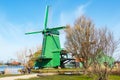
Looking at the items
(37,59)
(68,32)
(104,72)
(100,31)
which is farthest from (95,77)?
(37,59)

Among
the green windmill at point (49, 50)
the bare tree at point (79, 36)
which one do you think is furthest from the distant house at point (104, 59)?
the green windmill at point (49, 50)

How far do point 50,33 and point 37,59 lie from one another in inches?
286

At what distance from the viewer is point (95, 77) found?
1664cm

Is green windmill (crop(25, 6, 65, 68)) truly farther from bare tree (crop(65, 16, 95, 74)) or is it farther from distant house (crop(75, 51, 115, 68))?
distant house (crop(75, 51, 115, 68))

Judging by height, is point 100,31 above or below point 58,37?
below

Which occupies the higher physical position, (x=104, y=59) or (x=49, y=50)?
(x=49, y=50)

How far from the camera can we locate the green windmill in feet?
197

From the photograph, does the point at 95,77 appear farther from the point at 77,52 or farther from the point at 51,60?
the point at 51,60

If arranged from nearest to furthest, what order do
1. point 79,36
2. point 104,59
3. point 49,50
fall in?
point 104,59
point 79,36
point 49,50

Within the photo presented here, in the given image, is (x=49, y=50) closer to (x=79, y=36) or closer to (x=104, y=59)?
(x=79, y=36)

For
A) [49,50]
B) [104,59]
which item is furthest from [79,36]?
[49,50]

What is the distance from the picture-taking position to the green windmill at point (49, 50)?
5994 cm

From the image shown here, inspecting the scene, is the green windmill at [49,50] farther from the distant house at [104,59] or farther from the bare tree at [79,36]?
the distant house at [104,59]

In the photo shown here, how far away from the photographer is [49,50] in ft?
202
